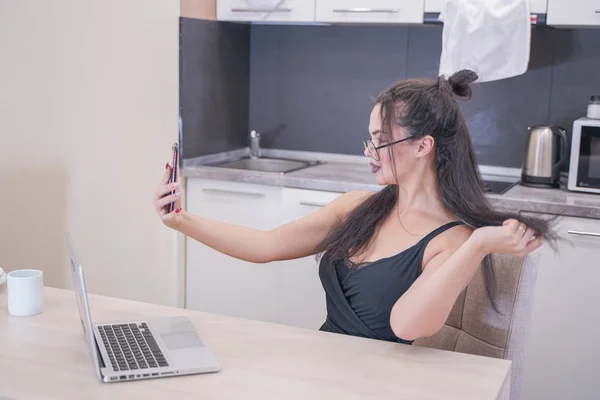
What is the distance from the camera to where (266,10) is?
10.6ft

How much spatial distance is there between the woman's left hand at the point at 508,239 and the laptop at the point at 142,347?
0.58 m

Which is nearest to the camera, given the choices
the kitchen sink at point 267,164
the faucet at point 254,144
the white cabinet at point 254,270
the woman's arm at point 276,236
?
the woman's arm at point 276,236

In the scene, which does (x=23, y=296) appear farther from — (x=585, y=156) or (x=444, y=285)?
(x=585, y=156)

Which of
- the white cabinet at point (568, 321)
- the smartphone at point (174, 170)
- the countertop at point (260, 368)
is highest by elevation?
A: the smartphone at point (174, 170)

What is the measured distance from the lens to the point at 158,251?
3283mm

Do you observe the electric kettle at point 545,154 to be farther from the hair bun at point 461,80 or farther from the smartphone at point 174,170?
the smartphone at point 174,170

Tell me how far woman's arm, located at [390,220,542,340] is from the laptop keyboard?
498mm

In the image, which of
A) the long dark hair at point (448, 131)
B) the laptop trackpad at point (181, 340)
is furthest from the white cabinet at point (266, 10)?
the laptop trackpad at point (181, 340)

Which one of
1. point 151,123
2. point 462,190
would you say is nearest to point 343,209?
point 462,190

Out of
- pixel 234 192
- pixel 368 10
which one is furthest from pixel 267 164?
pixel 368 10

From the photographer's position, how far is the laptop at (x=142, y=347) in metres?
1.46

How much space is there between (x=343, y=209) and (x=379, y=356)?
56 cm

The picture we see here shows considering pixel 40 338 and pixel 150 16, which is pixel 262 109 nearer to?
pixel 150 16

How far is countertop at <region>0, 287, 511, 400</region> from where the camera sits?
139cm
